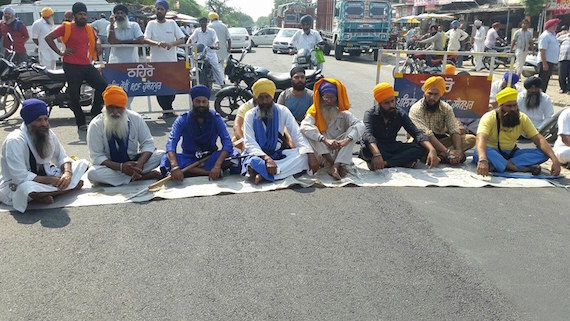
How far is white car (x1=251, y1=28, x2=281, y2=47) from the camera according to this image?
120 ft

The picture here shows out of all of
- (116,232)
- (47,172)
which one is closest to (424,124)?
(116,232)

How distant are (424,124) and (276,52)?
2304 cm

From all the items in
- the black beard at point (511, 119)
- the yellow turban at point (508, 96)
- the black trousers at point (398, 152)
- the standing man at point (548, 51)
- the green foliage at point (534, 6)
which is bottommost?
the black trousers at point (398, 152)

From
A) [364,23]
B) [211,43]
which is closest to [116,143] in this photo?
[211,43]

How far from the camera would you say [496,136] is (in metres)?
5.99

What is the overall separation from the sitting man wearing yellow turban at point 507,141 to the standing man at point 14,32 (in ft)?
36.9

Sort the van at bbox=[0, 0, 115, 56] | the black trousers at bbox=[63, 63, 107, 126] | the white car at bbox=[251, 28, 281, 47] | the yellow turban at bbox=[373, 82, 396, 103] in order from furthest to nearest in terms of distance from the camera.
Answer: the white car at bbox=[251, 28, 281, 47]
the van at bbox=[0, 0, 115, 56]
the black trousers at bbox=[63, 63, 107, 126]
the yellow turban at bbox=[373, 82, 396, 103]

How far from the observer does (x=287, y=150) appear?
5.88 metres

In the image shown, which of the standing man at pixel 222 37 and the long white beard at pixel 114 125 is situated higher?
the standing man at pixel 222 37

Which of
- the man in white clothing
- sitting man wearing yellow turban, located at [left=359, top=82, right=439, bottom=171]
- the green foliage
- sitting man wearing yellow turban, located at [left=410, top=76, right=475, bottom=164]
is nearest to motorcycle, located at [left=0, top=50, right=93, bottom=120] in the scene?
the man in white clothing

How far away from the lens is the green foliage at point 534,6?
82.3 feet

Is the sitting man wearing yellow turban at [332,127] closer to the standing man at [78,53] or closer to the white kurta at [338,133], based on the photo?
the white kurta at [338,133]

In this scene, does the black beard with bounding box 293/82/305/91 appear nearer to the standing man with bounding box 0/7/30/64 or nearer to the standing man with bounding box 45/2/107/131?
the standing man with bounding box 45/2/107/131

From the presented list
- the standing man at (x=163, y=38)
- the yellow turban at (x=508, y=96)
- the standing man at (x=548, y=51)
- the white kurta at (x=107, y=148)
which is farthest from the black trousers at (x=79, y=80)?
the standing man at (x=548, y=51)
